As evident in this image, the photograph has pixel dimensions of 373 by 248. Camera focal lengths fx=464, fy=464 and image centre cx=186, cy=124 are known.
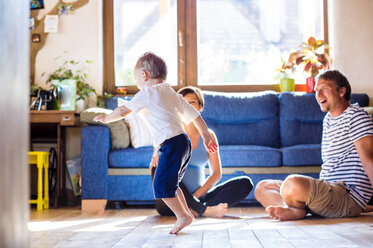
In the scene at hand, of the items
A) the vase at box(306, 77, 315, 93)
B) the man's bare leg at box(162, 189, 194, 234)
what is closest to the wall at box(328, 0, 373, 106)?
the vase at box(306, 77, 315, 93)

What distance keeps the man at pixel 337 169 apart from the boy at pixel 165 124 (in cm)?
63

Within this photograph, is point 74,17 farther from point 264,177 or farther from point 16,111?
point 16,111

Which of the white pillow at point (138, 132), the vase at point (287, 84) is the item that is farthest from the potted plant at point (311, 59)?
the white pillow at point (138, 132)

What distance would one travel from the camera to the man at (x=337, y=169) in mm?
2365

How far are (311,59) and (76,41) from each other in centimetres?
224

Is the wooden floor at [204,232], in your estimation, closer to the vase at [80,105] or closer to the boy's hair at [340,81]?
the boy's hair at [340,81]

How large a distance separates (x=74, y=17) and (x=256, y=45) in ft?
5.93

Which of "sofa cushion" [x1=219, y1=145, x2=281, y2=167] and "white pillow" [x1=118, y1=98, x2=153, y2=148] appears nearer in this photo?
"sofa cushion" [x1=219, y1=145, x2=281, y2=167]

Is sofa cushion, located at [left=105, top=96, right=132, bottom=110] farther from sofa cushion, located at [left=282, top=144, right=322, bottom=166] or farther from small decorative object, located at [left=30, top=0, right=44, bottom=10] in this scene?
sofa cushion, located at [left=282, top=144, right=322, bottom=166]

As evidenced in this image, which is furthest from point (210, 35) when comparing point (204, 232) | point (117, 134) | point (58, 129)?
point (204, 232)

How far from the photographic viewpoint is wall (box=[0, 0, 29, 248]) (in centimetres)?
32

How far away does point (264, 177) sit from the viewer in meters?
3.40

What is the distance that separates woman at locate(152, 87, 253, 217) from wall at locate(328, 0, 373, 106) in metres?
2.17

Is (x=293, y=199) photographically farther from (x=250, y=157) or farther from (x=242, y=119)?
(x=242, y=119)
